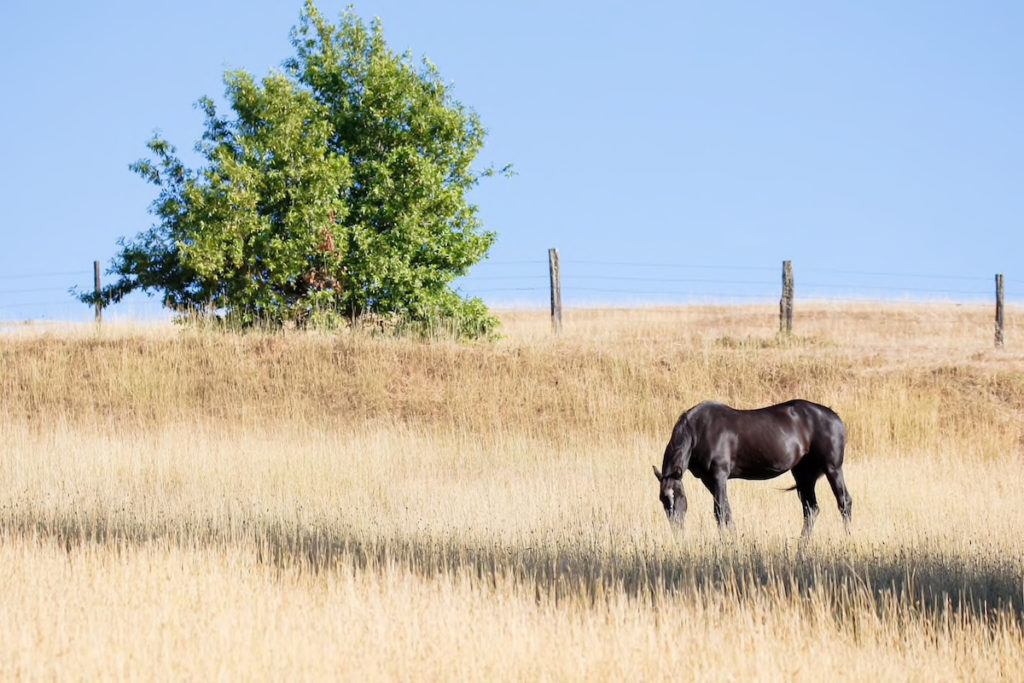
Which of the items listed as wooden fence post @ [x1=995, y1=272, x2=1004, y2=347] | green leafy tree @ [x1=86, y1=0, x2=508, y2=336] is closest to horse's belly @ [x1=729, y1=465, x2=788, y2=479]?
green leafy tree @ [x1=86, y1=0, x2=508, y2=336]

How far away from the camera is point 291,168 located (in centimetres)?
2598

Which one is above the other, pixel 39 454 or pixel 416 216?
pixel 416 216

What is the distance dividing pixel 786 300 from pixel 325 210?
13.2 meters

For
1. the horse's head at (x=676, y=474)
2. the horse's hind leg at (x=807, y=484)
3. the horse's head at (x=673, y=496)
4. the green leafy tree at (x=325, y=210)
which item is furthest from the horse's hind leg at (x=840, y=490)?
the green leafy tree at (x=325, y=210)

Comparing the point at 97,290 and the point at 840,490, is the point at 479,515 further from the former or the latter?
the point at 97,290

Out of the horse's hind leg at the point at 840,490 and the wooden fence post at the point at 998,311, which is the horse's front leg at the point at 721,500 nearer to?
the horse's hind leg at the point at 840,490

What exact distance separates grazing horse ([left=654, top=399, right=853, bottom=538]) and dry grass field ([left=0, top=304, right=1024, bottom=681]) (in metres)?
0.45

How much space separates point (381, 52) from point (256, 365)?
1025 cm

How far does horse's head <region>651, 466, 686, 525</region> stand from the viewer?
10.4 metres

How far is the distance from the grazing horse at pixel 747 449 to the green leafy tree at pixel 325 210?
1566 centimetres

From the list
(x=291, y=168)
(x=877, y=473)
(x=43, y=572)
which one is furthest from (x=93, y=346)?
(x=877, y=473)

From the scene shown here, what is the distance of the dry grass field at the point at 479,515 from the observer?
7102 mm

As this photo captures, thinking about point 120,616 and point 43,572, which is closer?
point 120,616

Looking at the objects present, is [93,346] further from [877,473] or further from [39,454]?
[877,473]
